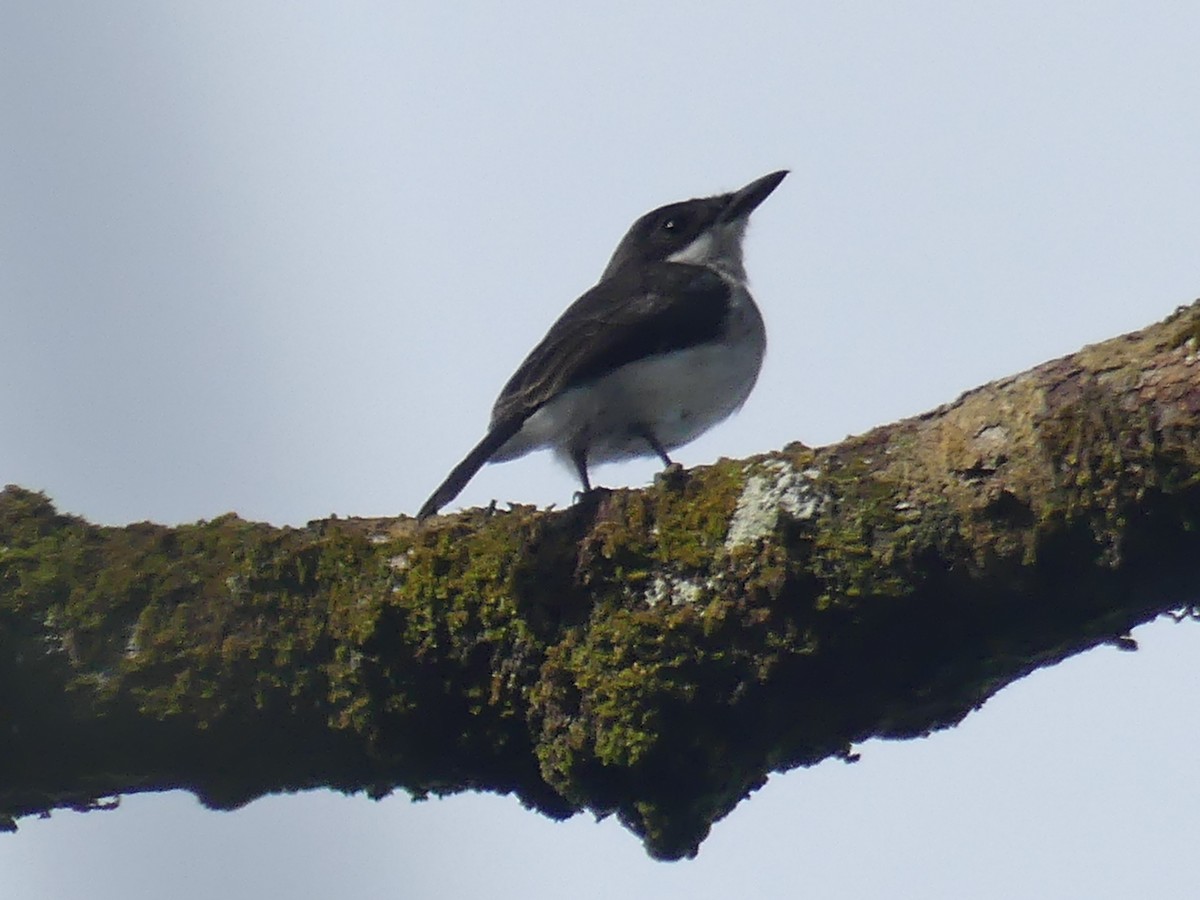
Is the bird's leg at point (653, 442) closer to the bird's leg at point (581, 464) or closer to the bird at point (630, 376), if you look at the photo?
the bird at point (630, 376)

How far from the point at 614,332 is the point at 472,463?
1025 mm

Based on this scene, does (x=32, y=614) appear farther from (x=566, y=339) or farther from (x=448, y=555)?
(x=566, y=339)

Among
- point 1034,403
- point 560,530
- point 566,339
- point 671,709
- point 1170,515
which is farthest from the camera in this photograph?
point 566,339

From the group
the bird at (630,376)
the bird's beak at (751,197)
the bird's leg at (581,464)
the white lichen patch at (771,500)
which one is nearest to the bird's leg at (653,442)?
the bird at (630,376)

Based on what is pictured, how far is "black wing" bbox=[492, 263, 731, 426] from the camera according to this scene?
6.76m

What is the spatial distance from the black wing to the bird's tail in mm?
49

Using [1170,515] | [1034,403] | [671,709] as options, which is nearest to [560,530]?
[671,709]

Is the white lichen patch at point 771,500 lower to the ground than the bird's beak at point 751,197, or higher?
lower

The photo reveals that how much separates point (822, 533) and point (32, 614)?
7.30 feet

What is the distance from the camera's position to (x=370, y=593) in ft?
14.0

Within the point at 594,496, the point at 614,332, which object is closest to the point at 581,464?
the point at 614,332

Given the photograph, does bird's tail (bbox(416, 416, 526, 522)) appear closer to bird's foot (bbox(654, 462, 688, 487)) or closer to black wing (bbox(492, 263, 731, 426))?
black wing (bbox(492, 263, 731, 426))

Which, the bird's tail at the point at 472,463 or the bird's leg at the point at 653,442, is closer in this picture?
the bird's tail at the point at 472,463

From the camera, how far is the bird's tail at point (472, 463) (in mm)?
6031
